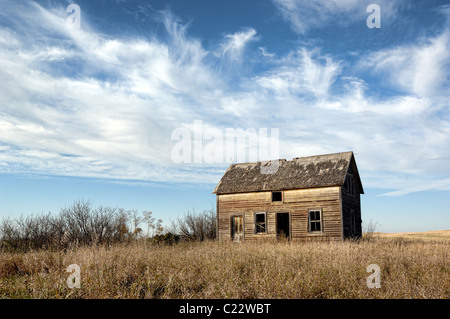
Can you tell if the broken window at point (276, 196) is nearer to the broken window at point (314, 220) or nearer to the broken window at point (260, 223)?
the broken window at point (260, 223)

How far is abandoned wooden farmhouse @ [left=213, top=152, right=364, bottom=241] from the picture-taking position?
64.6 feet

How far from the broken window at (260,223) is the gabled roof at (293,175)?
1611 mm

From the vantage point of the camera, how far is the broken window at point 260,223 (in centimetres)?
2142

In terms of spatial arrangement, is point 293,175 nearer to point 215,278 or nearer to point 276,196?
point 276,196

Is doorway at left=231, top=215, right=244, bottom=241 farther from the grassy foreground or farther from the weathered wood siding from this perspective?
the grassy foreground

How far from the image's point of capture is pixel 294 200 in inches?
816

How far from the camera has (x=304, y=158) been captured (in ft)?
74.6

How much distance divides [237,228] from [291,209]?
381 centimetres

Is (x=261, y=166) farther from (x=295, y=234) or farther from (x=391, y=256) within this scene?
(x=391, y=256)

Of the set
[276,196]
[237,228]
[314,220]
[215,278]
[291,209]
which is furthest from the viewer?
[237,228]

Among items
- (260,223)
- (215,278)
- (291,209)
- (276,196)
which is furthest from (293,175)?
(215,278)

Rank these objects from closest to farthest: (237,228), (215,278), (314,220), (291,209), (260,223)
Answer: (215,278) < (314,220) < (291,209) < (260,223) < (237,228)
